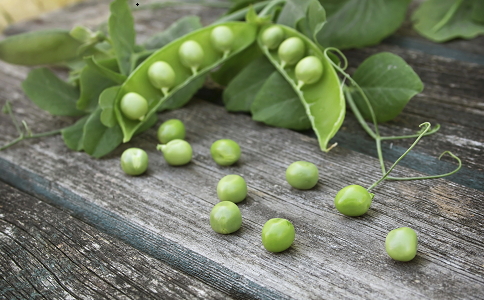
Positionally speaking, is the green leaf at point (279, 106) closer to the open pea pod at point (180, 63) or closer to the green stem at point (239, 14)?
the open pea pod at point (180, 63)

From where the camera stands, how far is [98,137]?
1370mm

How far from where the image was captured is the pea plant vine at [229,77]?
1322 mm

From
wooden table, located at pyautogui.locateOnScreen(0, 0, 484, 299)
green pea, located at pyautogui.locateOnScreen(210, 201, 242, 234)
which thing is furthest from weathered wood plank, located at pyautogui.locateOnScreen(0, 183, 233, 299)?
green pea, located at pyautogui.locateOnScreen(210, 201, 242, 234)

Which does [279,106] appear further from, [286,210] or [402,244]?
[402,244]

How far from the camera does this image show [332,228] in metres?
1.05

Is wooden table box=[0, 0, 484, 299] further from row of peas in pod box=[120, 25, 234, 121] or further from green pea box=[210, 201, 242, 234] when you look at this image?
row of peas in pod box=[120, 25, 234, 121]

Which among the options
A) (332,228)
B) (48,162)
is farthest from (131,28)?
(332,228)

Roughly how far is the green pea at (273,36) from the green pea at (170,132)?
36 cm

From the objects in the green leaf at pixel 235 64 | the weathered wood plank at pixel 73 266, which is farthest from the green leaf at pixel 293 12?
the weathered wood plank at pixel 73 266

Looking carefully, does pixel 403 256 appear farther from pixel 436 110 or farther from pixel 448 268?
pixel 436 110

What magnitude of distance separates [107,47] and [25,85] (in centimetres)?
32

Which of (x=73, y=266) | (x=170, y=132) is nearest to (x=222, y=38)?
(x=170, y=132)

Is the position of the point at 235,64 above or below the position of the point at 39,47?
below

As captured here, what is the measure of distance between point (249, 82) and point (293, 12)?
0.83 feet
